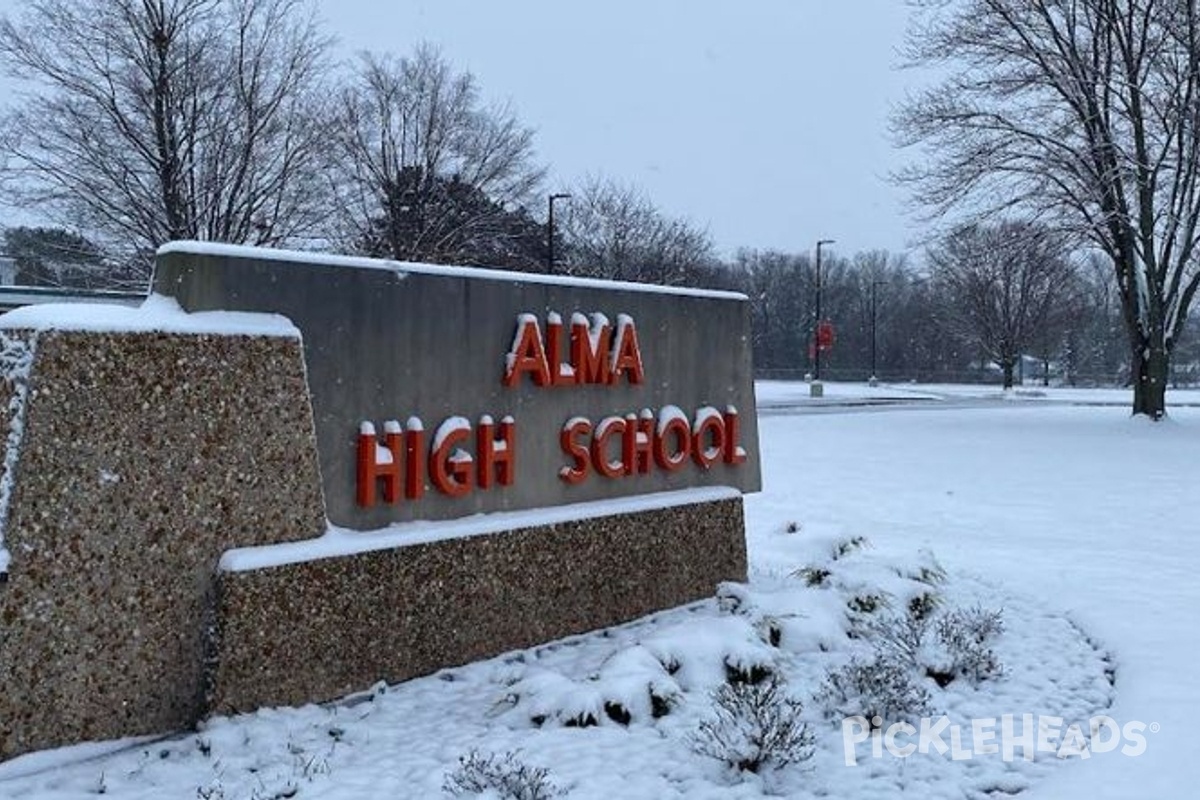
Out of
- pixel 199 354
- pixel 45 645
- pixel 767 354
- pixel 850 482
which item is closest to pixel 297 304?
pixel 199 354

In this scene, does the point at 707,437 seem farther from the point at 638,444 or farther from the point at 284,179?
the point at 284,179

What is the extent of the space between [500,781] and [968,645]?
10.8 feet

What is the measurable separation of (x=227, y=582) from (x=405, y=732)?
1.07 meters

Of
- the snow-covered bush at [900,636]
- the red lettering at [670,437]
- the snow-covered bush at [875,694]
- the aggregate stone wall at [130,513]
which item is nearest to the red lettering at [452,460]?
the aggregate stone wall at [130,513]

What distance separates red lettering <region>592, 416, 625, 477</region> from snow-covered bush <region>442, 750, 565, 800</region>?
10.1 feet

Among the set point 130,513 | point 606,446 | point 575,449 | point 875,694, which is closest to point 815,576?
point 606,446

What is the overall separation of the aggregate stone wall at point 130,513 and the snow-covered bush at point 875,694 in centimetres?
283

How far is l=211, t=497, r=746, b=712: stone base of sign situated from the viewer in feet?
16.9

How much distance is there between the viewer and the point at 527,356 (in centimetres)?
680

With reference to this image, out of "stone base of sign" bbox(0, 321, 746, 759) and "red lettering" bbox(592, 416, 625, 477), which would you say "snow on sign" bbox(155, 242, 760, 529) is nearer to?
"red lettering" bbox(592, 416, 625, 477)

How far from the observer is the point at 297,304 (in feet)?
18.2

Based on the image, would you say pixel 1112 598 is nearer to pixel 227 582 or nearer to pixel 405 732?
pixel 405 732

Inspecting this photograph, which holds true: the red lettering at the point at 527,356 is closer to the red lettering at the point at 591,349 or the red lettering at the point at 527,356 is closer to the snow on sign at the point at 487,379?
the snow on sign at the point at 487,379

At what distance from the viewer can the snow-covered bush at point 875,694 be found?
5379 millimetres
